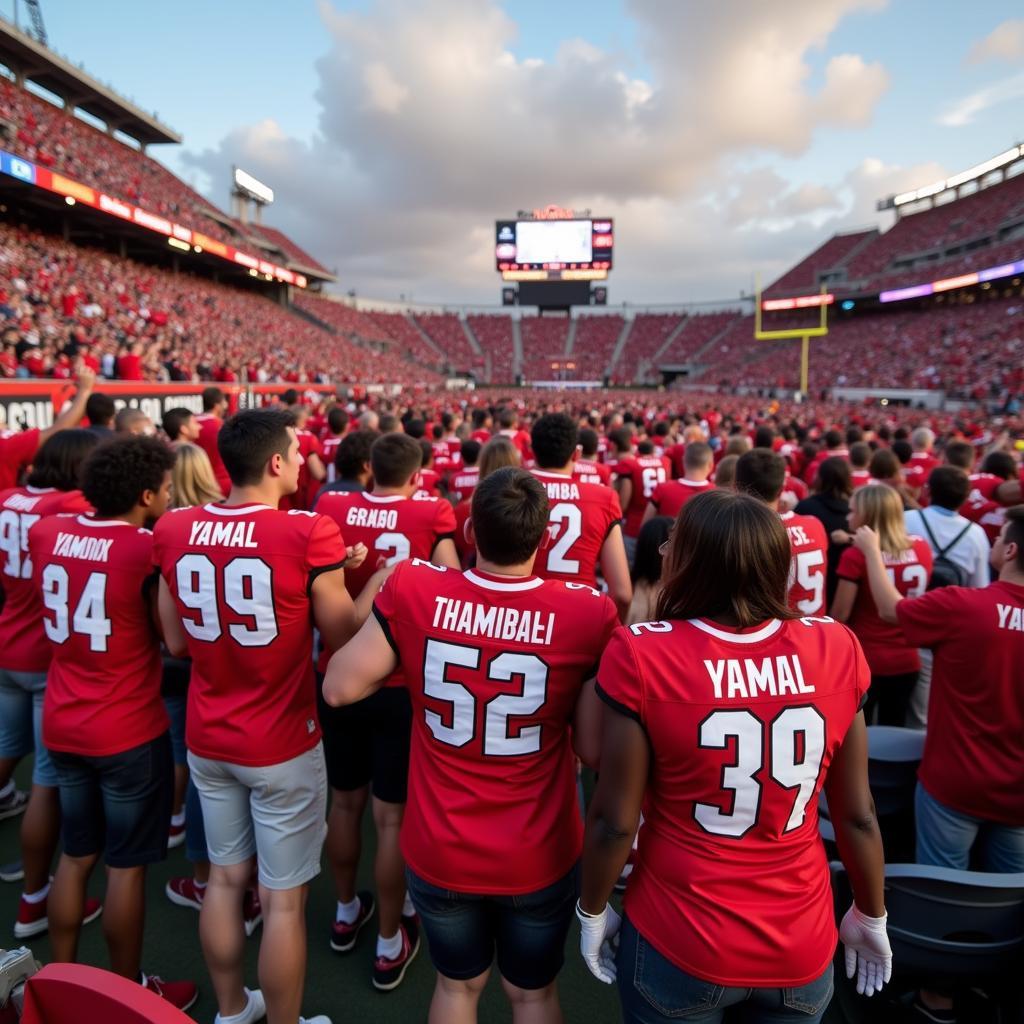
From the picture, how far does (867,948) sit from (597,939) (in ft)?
2.48

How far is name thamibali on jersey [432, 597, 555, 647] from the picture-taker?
1.72 m

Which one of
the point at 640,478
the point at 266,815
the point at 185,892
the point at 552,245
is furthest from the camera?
the point at 552,245

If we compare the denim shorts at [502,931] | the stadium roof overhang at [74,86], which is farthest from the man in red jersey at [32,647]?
the stadium roof overhang at [74,86]

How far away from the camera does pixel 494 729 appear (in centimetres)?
176

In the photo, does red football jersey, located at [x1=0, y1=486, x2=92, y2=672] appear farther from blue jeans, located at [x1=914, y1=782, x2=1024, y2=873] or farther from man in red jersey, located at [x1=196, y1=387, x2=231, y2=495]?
blue jeans, located at [x1=914, y1=782, x2=1024, y2=873]

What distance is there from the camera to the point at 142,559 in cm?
241

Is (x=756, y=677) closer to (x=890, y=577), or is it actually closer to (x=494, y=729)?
(x=494, y=729)

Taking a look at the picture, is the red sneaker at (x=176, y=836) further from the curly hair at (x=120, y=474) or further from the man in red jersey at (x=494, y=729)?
the man in red jersey at (x=494, y=729)

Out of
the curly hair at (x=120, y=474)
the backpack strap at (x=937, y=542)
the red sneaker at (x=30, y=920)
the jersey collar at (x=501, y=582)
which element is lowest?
the red sneaker at (x=30, y=920)

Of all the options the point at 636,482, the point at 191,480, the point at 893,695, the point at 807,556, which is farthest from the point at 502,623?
the point at 636,482

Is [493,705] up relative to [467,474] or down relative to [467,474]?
down

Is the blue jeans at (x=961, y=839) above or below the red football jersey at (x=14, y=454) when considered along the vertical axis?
below

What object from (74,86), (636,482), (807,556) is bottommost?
(807,556)

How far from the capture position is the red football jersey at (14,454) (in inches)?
172
